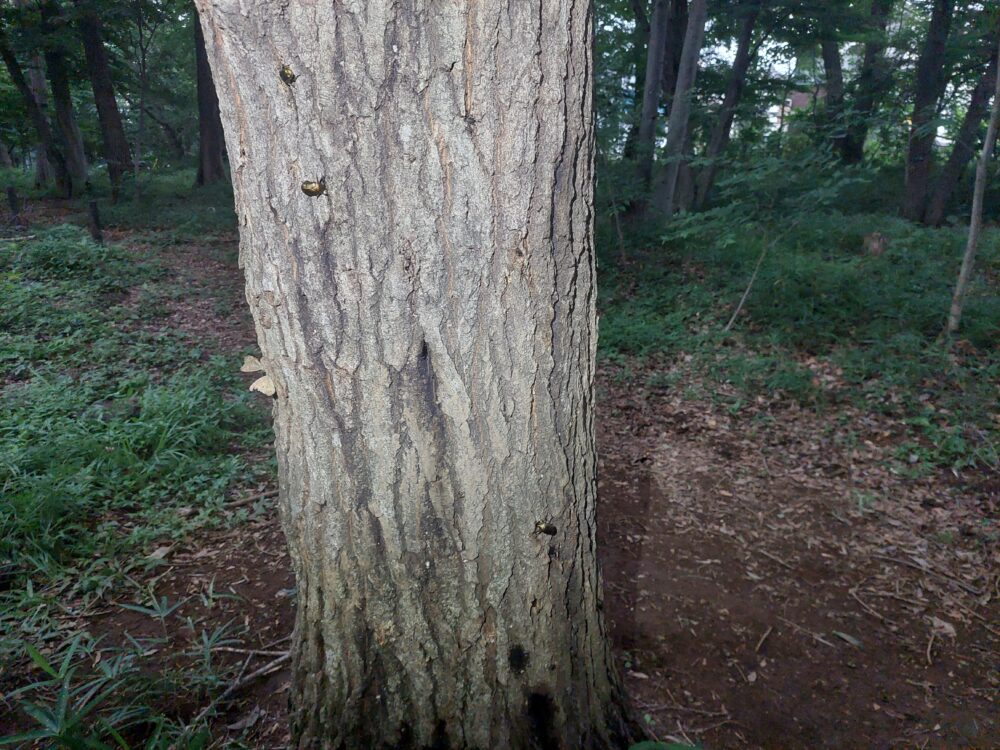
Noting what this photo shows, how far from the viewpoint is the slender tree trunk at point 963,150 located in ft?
29.8

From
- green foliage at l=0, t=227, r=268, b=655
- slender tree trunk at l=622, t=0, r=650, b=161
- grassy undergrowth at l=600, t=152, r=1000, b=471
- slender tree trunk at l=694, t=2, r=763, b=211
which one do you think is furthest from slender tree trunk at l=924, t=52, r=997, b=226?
green foliage at l=0, t=227, r=268, b=655

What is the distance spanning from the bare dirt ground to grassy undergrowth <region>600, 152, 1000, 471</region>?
0.56 metres

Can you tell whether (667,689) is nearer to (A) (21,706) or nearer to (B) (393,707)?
(B) (393,707)

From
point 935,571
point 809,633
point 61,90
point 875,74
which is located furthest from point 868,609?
point 61,90

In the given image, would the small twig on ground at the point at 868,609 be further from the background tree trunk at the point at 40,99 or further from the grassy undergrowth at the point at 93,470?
the background tree trunk at the point at 40,99

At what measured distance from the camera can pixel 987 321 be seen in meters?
5.52

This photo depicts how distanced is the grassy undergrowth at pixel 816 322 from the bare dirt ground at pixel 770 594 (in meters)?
0.56

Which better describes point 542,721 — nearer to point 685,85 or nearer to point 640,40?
point 685,85

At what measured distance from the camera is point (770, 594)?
2.79 meters

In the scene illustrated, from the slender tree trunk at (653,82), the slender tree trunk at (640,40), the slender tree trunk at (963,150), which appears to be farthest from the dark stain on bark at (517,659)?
the slender tree trunk at (640,40)

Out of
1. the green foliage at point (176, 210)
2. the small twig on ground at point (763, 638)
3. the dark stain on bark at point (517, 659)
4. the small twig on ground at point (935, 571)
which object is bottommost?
the small twig on ground at point (935, 571)

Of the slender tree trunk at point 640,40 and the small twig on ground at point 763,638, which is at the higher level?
the slender tree trunk at point 640,40

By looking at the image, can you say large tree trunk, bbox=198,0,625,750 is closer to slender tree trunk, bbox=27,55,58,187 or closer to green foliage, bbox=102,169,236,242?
green foliage, bbox=102,169,236,242

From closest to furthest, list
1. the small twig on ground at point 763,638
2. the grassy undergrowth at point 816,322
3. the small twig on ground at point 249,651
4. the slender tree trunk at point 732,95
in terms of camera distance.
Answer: the small twig on ground at point 249,651 < the small twig on ground at point 763,638 < the grassy undergrowth at point 816,322 < the slender tree trunk at point 732,95
